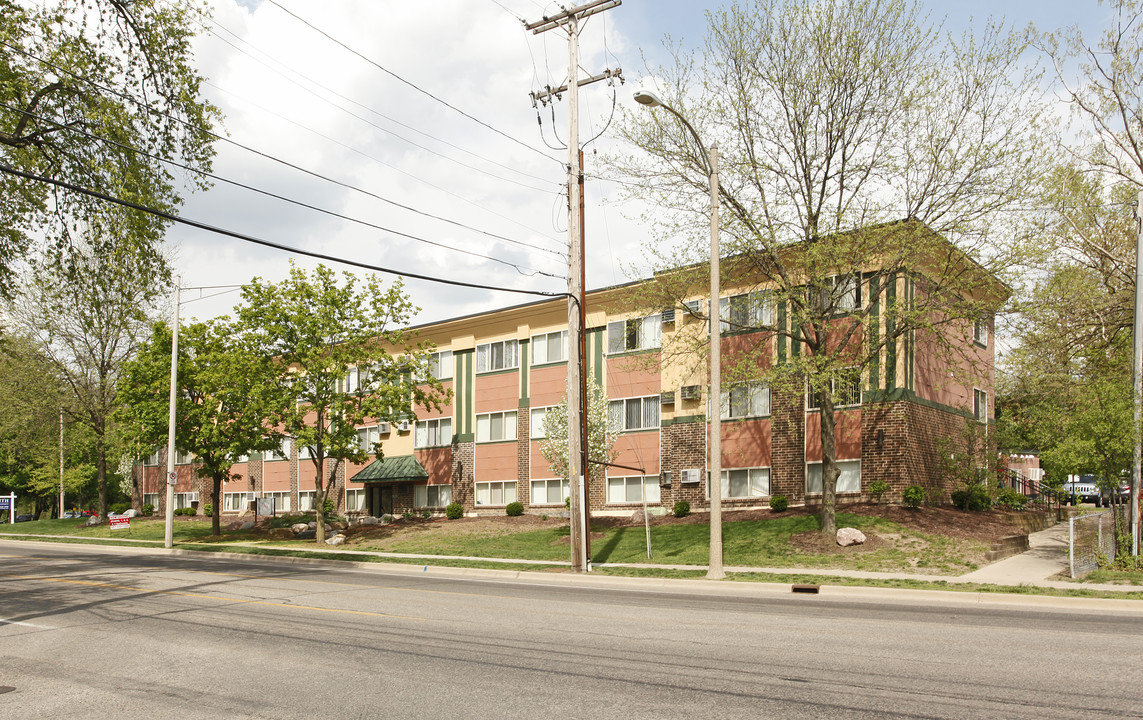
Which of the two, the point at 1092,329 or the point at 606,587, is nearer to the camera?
the point at 606,587

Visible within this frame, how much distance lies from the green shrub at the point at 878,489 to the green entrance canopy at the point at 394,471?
2266 cm

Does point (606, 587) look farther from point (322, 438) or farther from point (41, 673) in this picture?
point (322, 438)

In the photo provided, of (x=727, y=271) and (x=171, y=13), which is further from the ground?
(x=171, y=13)

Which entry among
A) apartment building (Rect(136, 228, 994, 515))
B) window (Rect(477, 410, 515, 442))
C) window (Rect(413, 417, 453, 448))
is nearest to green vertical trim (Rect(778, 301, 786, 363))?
apartment building (Rect(136, 228, 994, 515))

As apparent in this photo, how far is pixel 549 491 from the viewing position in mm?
38000

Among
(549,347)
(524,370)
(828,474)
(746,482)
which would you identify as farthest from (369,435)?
(828,474)

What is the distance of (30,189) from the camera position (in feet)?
58.8

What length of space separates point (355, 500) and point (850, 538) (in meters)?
30.0

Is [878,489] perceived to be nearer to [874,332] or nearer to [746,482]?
[746,482]

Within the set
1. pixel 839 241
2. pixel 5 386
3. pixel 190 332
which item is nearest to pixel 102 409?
pixel 5 386

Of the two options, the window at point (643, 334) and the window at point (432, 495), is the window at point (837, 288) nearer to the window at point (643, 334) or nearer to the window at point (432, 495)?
the window at point (643, 334)

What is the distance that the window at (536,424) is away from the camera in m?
38.7

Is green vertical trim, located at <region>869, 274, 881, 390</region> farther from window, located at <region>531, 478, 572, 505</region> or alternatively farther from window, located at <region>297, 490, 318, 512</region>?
window, located at <region>297, 490, 318, 512</region>

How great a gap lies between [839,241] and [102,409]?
4659 cm
